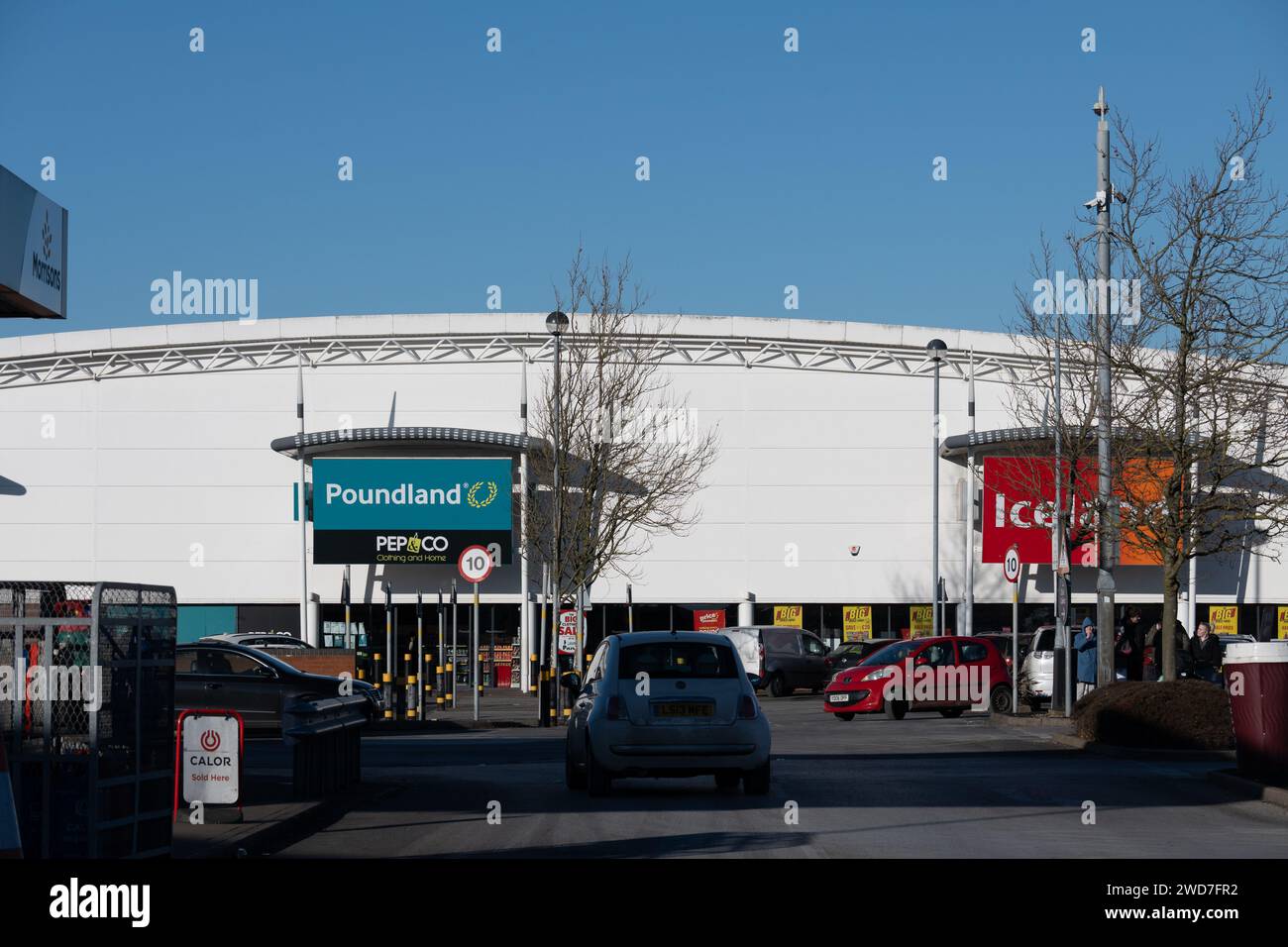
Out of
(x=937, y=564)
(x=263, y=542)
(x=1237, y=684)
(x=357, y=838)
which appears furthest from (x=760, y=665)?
(x=357, y=838)

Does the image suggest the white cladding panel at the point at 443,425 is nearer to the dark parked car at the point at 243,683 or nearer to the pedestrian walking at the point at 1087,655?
the pedestrian walking at the point at 1087,655

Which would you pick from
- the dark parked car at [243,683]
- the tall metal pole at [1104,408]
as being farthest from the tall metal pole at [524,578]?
the tall metal pole at [1104,408]

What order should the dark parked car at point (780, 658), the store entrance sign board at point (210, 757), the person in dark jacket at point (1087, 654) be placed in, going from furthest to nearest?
the dark parked car at point (780, 658) < the person in dark jacket at point (1087, 654) < the store entrance sign board at point (210, 757)

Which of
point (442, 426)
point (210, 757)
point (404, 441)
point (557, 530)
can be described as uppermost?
point (442, 426)

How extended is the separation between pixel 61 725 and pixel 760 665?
98.1ft

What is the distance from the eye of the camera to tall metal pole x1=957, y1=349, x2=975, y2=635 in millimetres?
45406

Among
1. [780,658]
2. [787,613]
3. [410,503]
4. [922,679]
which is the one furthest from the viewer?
[787,613]

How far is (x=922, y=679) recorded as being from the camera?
96.7 ft

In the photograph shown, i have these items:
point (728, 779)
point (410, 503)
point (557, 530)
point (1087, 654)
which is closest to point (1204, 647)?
point (1087, 654)

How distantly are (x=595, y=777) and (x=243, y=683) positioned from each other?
1095cm

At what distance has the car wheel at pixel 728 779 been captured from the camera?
599 inches

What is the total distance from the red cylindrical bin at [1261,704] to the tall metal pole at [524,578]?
97.3ft

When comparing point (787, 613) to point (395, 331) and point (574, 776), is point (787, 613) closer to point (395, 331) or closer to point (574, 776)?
point (395, 331)
